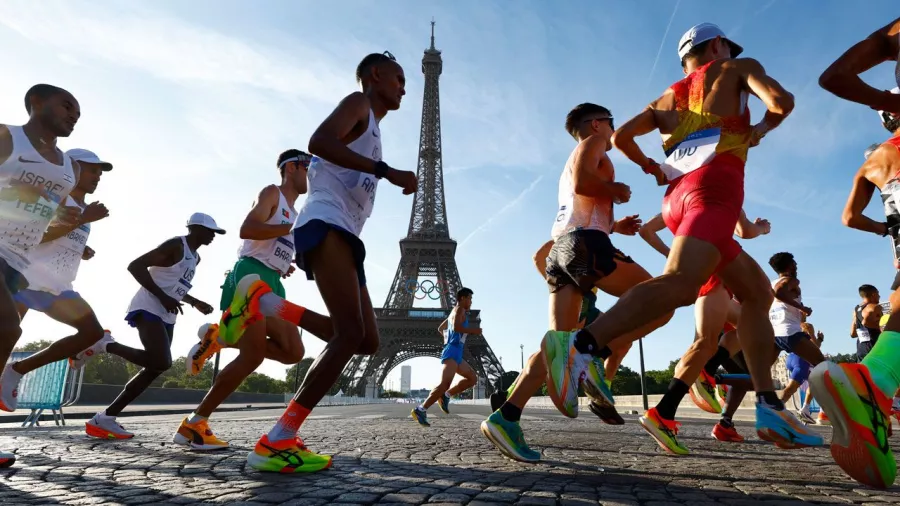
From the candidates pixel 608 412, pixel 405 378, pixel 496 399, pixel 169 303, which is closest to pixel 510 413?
pixel 608 412

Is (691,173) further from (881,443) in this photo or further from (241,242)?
(241,242)

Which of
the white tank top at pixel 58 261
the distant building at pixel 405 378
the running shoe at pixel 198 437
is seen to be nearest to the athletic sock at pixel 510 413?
the running shoe at pixel 198 437

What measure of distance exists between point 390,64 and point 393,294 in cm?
4567

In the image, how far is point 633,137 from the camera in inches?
120

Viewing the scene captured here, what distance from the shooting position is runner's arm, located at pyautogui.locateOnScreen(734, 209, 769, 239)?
171 inches

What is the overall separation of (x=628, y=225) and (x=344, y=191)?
2193mm

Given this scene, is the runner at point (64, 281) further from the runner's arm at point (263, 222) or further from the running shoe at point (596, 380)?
the running shoe at point (596, 380)

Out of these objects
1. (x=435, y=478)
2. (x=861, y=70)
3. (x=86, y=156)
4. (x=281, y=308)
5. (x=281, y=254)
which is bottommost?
(x=435, y=478)

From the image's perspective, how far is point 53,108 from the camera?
11.7ft

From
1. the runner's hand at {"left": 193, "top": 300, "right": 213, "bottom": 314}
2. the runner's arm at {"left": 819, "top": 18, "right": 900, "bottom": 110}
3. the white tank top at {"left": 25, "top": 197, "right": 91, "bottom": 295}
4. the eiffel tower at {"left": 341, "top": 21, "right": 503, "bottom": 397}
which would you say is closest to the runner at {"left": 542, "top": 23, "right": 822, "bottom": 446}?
the runner's arm at {"left": 819, "top": 18, "right": 900, "bottom": 110}

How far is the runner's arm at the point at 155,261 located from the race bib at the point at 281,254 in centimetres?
140

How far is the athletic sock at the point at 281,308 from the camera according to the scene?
346 centimetres

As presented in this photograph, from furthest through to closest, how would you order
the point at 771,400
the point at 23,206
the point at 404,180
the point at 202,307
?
1. the point at 202,307
2. the point at 23,206
3. the point at 771,400
4. the point at 404,180

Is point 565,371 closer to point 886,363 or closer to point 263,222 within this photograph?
point 886,363
